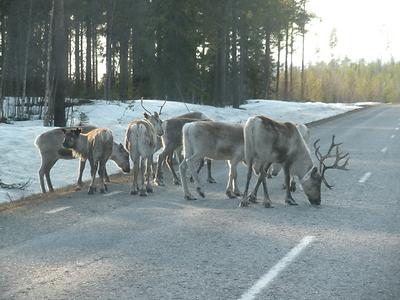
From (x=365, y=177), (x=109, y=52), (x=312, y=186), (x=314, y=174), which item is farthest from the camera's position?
(x=109, y=52)

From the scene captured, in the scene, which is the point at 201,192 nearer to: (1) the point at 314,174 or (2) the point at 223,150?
(2) the point at 223,150

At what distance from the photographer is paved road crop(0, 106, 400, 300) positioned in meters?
5.79

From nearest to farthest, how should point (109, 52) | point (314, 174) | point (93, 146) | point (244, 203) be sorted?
point (244, 203) → point (314, 174) → point (93, 146) → point (109, 52)

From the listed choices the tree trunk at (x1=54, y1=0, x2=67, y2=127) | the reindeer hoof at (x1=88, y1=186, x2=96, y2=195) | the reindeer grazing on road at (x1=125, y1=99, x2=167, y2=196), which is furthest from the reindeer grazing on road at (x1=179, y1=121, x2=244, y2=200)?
the tree trunk at (x1=54, y1=0, x2=67, y2=127)

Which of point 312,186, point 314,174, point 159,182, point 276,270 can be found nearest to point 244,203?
point 312,186

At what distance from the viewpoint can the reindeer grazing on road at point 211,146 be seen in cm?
1123

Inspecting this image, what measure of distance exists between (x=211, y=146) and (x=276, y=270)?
5175mm

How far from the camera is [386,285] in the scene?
5.89 m

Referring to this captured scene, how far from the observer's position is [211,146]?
11352 mm

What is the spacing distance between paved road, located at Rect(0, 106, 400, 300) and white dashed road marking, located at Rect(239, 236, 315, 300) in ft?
0.08

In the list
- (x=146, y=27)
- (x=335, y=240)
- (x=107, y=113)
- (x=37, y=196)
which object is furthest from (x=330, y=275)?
(x=146, y=27)

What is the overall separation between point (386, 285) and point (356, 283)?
288 millimetres

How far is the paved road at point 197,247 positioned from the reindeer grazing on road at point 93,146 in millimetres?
565

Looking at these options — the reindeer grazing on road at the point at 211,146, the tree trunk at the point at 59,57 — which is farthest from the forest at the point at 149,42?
the reindeer grazing on road at the point at 211,146
